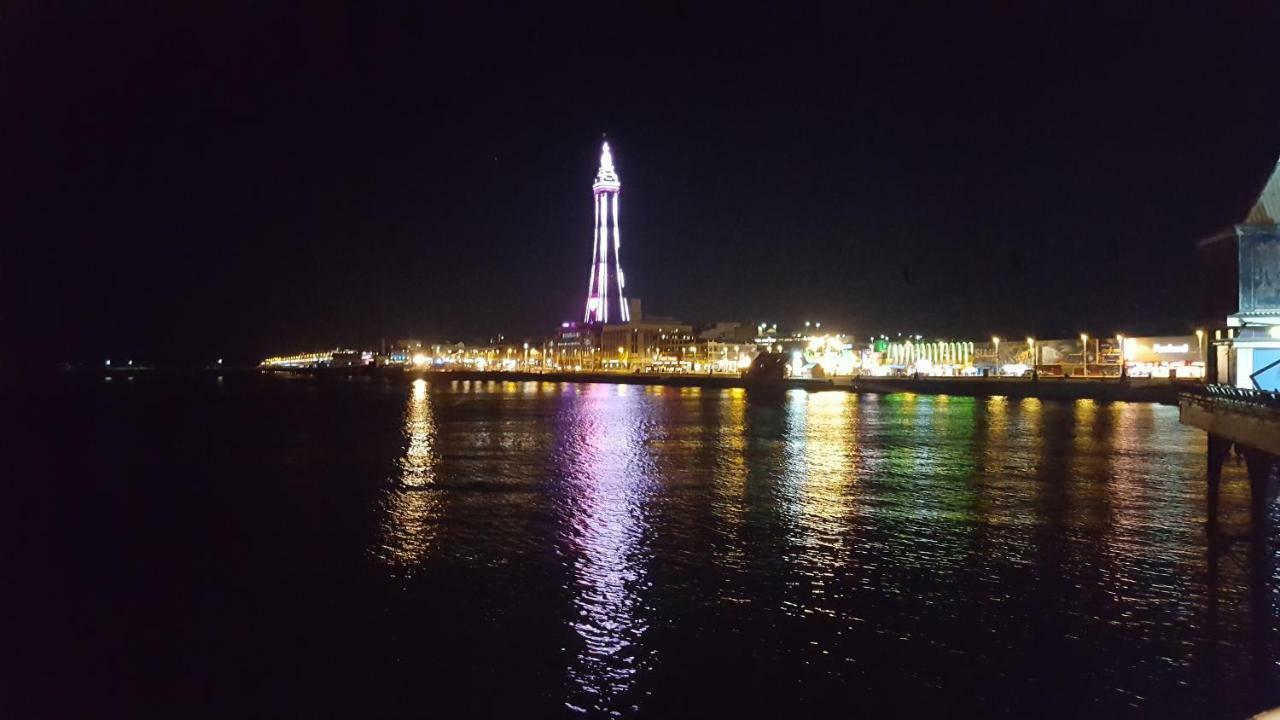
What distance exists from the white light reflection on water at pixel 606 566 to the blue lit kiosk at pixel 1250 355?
27.9ft

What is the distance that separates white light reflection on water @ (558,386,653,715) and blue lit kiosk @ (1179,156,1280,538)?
852 cm

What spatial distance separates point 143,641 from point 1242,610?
11.6 meters

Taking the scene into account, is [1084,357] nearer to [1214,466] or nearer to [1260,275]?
[1214,466]

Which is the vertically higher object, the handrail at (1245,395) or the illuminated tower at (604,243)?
the illuminated tower at (604,243)

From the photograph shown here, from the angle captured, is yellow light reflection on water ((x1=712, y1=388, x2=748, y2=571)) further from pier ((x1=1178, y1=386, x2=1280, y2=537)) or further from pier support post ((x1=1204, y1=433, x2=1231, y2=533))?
pier support post ((x1=1204, y1=433, x2=1231, y2=533))

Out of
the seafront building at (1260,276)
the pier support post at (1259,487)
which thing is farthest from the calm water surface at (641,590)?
the seafront building at (1260,276)

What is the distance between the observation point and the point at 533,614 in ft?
31.2

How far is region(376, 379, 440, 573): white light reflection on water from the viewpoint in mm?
12398

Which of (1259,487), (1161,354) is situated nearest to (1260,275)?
(1259,487)

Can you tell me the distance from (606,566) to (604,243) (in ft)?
402

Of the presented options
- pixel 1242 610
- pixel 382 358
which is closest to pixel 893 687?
pixel 1242 610

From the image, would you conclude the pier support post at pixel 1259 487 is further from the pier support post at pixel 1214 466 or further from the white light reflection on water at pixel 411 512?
the white light reflection on water at pixel 411 512

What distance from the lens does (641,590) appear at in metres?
10.3

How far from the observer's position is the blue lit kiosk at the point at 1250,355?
42.2ft
